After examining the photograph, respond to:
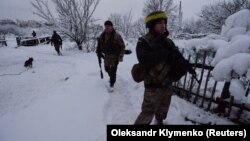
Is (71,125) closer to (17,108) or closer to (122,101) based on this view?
(122,101)

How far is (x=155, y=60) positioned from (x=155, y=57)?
36 mm

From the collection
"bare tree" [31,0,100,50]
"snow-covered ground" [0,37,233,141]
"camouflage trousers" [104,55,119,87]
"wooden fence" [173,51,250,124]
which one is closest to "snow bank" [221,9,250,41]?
"wooden fence" [173,51,250,124]

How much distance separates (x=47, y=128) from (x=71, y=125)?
1.27 feet

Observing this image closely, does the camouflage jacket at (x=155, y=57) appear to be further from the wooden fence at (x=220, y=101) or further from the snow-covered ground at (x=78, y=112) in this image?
the wooden fence at (x=220, y=101)

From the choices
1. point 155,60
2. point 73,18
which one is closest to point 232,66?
point 155,60

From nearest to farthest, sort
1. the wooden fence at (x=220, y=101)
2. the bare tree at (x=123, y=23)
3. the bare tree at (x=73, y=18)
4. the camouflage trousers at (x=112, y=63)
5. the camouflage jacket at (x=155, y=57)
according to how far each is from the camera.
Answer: the camouflage jacket at (x=155, y=57) → the wooden fence at (x=220, y=101) → the camouflage trousers at (x=112, y=63) → the bare tree at (x=73, y=18) → the bare tree at (x=123, y=23)

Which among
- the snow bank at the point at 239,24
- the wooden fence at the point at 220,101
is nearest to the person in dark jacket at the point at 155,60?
the wooden fence at the point at 220,101

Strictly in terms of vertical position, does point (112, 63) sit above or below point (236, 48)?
below

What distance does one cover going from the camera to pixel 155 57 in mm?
2303

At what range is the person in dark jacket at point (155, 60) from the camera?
2359 mm

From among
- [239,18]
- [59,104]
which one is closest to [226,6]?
[239,18]

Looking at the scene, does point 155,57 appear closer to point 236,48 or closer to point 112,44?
point 236,48

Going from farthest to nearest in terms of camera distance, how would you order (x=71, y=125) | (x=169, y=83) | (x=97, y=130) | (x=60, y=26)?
(x=60, y=26)
(x=71, y=125)
(x=97, y=130)
(x=169, y=83)

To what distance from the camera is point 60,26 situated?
52.3 feet
